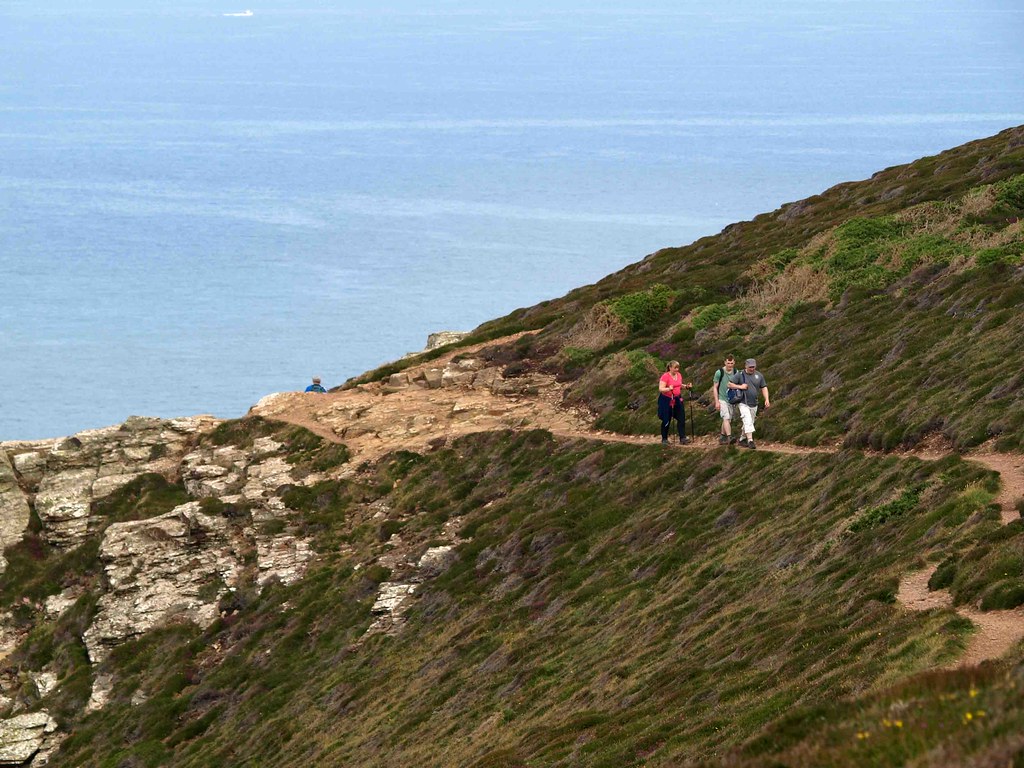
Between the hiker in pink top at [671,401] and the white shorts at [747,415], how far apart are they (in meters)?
2.10

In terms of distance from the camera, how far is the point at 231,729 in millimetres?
36406

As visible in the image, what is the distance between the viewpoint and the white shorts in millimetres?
33125

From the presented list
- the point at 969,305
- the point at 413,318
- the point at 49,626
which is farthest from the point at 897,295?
the point at 413,318

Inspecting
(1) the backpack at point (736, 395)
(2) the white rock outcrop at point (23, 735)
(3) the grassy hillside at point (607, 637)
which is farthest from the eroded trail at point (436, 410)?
(2) the white rock outcrop at point (23, 735)

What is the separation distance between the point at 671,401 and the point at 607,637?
31.9 feet

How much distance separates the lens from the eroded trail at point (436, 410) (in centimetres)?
4478

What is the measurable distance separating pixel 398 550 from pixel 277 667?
522 cm

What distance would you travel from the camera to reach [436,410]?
48.8 metres

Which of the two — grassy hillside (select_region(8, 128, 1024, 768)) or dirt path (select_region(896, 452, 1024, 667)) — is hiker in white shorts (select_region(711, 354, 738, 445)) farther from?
dirt path (select_region(896, 452, 1024, 667))

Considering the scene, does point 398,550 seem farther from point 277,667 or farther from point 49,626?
point 49,626

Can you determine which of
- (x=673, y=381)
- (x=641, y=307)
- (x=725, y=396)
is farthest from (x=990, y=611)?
(x=641, y=307)

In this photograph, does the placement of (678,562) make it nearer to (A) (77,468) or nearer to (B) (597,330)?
(B) (597,330)

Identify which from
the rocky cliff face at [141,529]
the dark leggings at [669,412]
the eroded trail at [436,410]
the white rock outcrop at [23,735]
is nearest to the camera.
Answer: the dark leggings at [669,412]

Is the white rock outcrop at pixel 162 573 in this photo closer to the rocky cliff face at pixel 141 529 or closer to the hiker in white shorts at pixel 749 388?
the rocky cliff face at pixel 141 529
